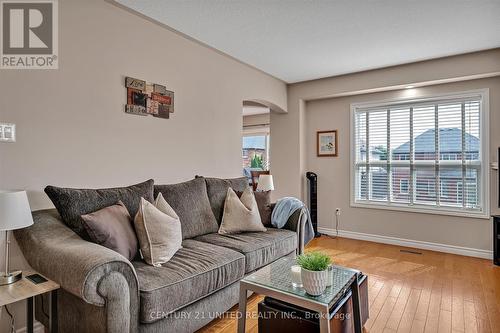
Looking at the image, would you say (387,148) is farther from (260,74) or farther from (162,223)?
(162,223)

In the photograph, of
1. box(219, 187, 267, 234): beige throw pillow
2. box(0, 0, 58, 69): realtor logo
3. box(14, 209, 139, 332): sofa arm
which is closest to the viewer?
box(14, 209, 139, 332): sofa arm

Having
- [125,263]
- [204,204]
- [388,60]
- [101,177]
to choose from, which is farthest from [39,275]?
[388,60]

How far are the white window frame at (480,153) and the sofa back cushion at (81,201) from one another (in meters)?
3.50

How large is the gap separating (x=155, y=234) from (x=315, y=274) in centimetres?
111

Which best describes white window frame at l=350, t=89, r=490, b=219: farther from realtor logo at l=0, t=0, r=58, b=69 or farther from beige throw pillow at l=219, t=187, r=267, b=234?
realtor logo at l=0, t=0, r=58, b=69

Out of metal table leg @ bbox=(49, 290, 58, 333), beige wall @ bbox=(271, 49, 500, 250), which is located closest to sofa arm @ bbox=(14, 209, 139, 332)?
metal table leg @ bbox=(49, 290, 58, 333)

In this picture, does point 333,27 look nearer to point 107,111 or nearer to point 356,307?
point 107,111

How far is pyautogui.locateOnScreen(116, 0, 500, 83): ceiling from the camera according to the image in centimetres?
246

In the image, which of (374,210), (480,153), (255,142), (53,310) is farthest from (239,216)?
(255,142)

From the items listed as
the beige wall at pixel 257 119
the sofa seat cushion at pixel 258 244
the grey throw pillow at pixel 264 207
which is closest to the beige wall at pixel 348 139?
the grey throw pillow at pixel 264 207

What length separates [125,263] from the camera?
1.50m

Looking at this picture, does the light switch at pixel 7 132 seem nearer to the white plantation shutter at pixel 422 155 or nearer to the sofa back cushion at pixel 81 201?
the sofa back cushion at pixel 81 201

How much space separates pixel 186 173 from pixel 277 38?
5.79ft

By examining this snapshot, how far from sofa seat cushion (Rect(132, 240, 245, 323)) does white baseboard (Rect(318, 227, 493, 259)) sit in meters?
2.90
